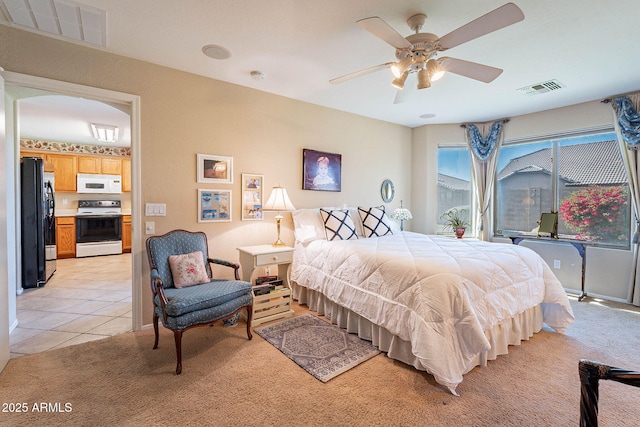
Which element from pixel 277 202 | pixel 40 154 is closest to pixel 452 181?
pixel 277 202

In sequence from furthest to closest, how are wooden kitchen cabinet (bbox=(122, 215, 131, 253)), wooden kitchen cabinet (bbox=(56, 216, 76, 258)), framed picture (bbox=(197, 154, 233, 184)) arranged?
wooden kitchen cabinet (bbox=(122, 215, 131, 253)) < wooden kitchen cabinet (bbox=(56, 216, 76, 258)) < framed picture (bbox=(197, 154, 233, 184))

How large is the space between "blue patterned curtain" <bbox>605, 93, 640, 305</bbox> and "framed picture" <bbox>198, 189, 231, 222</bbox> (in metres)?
5.09

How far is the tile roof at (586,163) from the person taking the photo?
12.9ft

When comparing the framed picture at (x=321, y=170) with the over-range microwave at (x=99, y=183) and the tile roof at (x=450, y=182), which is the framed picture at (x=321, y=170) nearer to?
the tile roof at (x=450, y=182)

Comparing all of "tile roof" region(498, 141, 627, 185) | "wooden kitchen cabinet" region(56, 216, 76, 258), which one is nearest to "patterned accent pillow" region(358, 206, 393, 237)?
"tile roof" region(498, 141, 627, 185)

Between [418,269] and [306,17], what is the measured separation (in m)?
2.14

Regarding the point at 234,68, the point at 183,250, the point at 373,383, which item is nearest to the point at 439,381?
the point at 373,383

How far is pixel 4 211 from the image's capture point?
223cm

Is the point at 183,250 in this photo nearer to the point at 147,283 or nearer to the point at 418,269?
the point at 147,283

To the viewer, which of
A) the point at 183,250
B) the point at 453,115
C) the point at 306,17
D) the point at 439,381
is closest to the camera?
the point at 439,381

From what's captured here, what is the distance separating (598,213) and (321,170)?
4.01 meters

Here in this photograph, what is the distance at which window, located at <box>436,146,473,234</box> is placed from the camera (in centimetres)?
529

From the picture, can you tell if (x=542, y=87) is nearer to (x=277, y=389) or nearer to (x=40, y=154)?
(x=277, y=389)

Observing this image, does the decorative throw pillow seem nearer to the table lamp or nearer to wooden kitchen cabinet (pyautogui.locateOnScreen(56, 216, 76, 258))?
the table lamp
